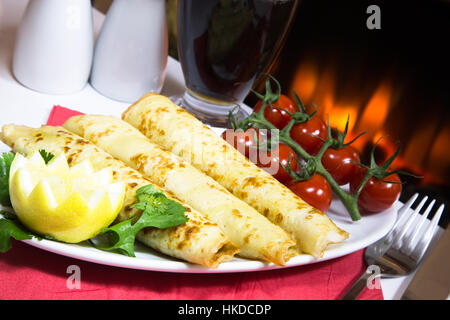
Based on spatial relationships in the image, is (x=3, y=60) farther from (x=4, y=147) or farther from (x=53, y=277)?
(x=53, y=277)

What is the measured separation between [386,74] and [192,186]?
180cm

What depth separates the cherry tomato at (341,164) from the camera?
1.47m

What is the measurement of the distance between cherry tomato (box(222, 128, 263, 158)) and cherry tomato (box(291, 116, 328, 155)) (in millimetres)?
227

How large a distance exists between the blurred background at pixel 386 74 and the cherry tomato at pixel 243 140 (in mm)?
1359

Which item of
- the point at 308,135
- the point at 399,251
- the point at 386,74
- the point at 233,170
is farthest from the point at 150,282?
the point at 386,74

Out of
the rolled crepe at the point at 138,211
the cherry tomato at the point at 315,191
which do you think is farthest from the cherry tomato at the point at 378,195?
the rolled crepe at the point at 138,211

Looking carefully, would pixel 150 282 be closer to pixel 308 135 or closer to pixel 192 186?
pixel 192 186

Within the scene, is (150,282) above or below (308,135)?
below

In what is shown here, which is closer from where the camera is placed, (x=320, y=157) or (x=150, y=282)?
(x=150, y=282)

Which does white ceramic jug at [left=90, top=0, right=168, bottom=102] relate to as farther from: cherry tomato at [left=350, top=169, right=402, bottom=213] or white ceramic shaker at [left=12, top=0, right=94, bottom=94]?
cherry tomato at [left=350, top=169, right=402, bottom=213]

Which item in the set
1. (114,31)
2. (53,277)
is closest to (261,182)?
(53,277)

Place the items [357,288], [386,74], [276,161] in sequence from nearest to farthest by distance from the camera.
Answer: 1. [357,288]
2. [276,161]
3. [386,74]

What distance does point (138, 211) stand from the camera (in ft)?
3.26

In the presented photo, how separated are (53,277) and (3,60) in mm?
1041
